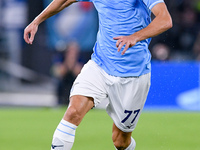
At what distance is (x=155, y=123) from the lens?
12148 mm

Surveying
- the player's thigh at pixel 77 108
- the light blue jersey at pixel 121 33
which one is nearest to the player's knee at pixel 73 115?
the player's thigh at pixel 77 108

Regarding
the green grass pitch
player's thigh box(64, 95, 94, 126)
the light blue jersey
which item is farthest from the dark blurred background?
player's thigh box(64, 95, 94, 126)

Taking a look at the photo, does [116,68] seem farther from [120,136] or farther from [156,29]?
[156,29]

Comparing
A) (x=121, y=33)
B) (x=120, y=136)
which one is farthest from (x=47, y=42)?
(x=121, y=33)

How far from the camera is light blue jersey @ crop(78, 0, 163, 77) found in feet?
21.0

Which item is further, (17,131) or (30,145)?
(17,131)

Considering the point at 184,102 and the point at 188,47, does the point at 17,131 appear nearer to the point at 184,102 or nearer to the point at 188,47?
the point at 184,102

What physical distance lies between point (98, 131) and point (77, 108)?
5279 mm

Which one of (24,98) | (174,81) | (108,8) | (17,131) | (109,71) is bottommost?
(24,98)

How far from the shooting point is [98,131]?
11.2 metres

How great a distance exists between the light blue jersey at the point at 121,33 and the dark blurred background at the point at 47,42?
1049cm

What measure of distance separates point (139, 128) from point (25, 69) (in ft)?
29.8

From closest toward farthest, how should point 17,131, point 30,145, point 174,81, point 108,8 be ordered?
point 108,8, point 30,145, point 17,131, point 174,81

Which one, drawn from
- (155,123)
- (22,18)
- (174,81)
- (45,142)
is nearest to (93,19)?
(22,18)
